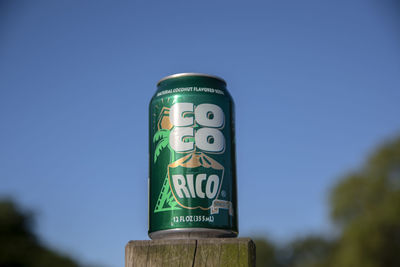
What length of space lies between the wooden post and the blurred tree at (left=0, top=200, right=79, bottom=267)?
1016 inches

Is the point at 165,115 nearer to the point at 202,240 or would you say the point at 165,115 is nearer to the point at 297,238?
the point at 202,240

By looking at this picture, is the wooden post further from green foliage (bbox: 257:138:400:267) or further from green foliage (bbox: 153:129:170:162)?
green foliage (bbox: 257:138:400:267)

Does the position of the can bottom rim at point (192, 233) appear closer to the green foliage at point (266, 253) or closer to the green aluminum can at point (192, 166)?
the green aluminum can at point (192, 166)

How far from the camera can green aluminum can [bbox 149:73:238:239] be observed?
8.16ft

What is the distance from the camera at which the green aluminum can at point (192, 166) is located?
8.16 ft

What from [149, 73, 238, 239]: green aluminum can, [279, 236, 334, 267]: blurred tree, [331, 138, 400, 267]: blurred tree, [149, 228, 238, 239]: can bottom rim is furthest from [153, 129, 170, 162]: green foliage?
[279, 236, 334, 267]: blurred tree

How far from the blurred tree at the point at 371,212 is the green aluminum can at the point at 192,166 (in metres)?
20.9

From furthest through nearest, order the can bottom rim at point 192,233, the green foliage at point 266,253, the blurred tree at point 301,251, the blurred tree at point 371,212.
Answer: the blurred tree at point 301,251
the green foliage at point 266,253
the blurred tree at point 371,212
the can bottom rim at point 192,233

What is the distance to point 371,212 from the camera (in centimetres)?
2361

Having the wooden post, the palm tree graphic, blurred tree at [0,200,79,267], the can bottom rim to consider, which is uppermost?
blurred tree at [0,200,79,267]

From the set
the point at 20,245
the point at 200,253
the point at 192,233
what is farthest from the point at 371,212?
the point at 200,253

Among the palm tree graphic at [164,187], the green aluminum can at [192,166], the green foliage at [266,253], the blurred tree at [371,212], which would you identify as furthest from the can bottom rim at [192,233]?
the green foliage at [266,253]

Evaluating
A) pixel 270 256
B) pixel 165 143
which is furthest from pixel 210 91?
pixel 270 256

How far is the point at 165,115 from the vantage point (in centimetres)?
263
